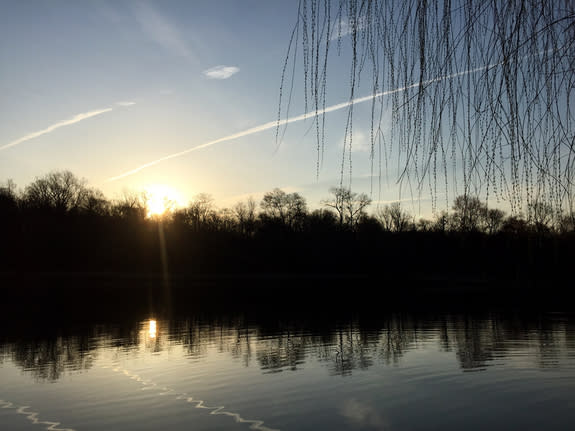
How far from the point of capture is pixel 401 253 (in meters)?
73.3

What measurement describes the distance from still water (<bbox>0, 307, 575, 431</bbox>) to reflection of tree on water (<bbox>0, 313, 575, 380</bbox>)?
0.07 metres

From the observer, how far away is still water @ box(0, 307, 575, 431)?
10297 mm

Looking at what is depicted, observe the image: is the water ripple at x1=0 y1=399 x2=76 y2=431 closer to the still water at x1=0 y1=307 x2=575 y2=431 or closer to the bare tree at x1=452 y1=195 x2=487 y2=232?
the still water at x1=0 y1=307 x2=575 y2=431

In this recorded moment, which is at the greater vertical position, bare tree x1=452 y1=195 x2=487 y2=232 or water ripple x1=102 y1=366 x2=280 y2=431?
bare tree x1=452 y1=195 x2=487 y2=232

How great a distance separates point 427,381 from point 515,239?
1124 centimetres

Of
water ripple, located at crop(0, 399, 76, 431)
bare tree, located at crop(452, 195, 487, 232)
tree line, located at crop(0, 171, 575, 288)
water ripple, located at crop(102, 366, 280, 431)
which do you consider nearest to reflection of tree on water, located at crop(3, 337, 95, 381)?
water ripple, located at crop(102, 366, 280, 431)

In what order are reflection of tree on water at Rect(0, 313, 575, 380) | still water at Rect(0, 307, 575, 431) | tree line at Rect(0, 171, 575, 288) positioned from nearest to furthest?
1. still water at Rect(0, 307, 575, 431)
2. reflection of tree on water at Rect(0, 313, 575, 380)
3. tree line at Rect(0, 171, 575, 288)

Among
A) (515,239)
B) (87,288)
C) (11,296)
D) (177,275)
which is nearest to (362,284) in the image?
(177,275)

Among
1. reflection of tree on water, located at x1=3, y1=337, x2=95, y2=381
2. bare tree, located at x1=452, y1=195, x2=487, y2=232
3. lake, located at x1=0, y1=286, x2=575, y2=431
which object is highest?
bare tree, located at x1=452, y1=195, x2=487, y2=232

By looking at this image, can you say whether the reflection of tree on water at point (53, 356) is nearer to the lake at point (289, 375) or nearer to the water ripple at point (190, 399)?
the lake at point (289, 375)

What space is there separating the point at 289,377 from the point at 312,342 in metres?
6.97

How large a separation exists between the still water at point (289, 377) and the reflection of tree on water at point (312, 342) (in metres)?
0.07

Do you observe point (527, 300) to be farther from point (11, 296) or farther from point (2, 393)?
point (11, 296)

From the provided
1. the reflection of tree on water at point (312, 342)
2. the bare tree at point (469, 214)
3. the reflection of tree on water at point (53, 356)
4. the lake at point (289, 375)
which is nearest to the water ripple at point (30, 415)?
the lake at point (289, 375)
